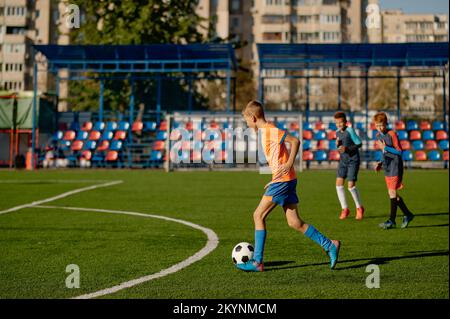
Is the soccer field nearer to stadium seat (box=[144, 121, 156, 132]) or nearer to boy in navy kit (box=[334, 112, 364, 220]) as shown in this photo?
boy in navy kit (box=[334, 112, 364, 220])

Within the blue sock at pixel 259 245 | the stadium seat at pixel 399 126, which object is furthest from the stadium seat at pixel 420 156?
the blue sock at pixel 259 245

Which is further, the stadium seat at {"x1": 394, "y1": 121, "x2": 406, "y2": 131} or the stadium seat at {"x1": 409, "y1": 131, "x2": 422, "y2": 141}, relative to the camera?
the stadium seat at {"x1": 409, "y1": 131, "x2": 422, "y2": 141}

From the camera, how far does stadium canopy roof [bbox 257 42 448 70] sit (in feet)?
87.9

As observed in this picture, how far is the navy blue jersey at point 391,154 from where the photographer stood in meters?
8.53

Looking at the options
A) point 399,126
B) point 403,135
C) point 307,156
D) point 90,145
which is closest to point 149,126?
point 90,145

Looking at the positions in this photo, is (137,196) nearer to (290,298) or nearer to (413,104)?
(290,298)

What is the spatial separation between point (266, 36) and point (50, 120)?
5695 centimetres

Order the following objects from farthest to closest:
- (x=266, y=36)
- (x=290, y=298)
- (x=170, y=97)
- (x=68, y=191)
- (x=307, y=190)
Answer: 1. (x=266, y=36)
2. (x=170, y=97)
3. (x=307, y=190)
4. (x=68, y=191)
5. (x=290, y=298)

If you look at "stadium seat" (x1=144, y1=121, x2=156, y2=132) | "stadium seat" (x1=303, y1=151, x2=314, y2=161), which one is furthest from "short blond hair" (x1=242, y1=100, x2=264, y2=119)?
"stadium seat" (x1=144, y1=121, x2=156, y2=132)

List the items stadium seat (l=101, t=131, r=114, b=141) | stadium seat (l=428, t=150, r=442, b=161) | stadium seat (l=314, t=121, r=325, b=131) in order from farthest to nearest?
stadium seat (l=314, t=121, r=325, b=131), stadium seat (l=428, t=150, r=442, b=161), stadium seat (l=101, t=131, r=114, b=141)

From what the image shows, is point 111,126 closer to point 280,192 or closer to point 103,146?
point 103,146

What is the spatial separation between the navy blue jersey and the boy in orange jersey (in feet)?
12.2

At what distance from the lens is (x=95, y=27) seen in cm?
3603

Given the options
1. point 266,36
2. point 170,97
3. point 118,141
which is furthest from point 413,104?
point 118,141
